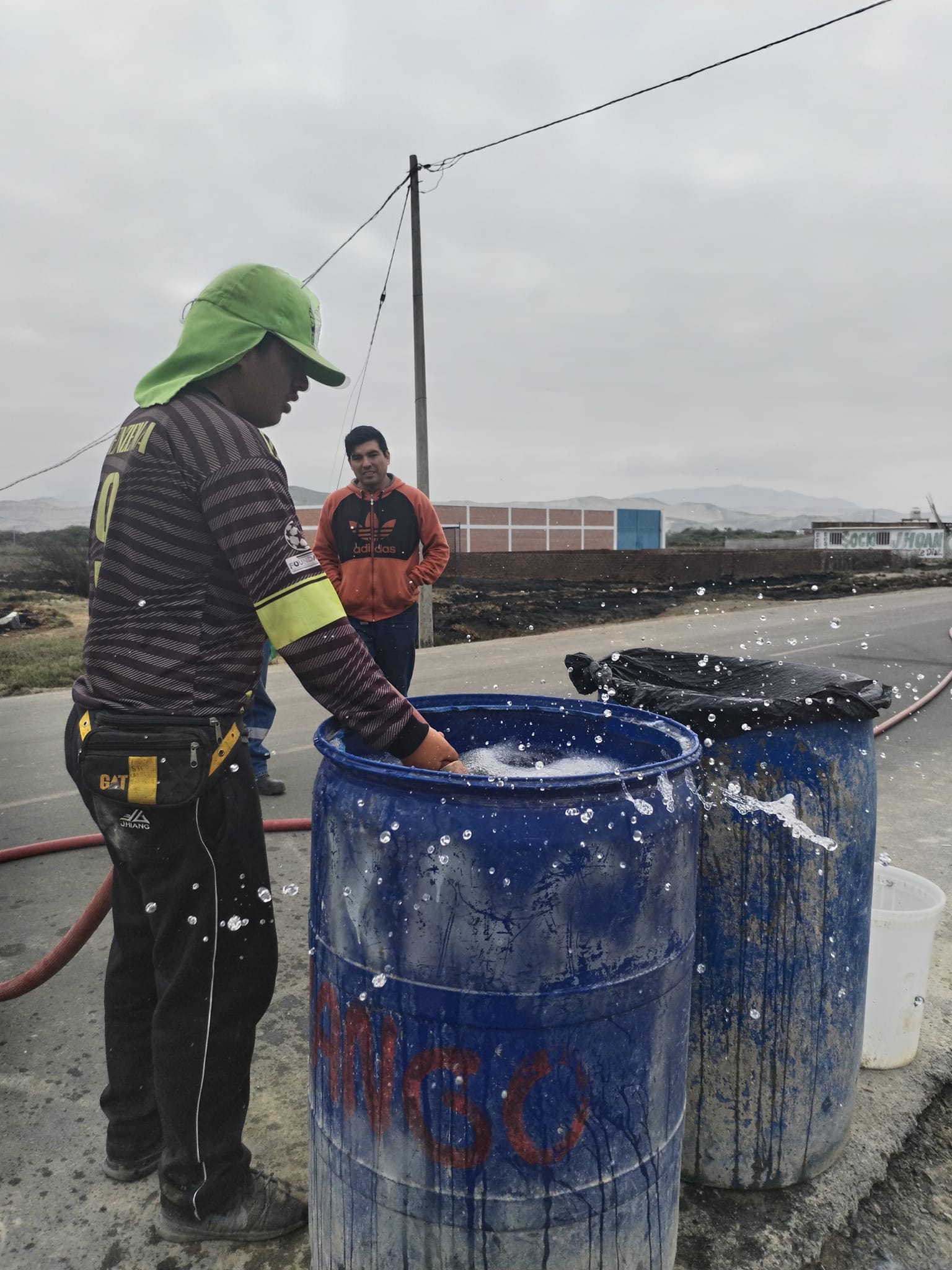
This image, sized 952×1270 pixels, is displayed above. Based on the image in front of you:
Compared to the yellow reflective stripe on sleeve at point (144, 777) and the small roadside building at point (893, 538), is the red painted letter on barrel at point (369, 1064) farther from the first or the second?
the small roadside building at point (893, 538)

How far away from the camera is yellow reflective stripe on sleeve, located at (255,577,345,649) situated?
5.17 ft

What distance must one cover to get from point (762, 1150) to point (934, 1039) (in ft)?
3.14

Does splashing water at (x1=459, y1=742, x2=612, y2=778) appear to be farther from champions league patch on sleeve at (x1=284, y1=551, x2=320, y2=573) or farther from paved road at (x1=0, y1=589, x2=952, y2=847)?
paved road at (x1=0, y1=589, x2=952, y2=847)

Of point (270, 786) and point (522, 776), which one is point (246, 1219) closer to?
point (522, 776)

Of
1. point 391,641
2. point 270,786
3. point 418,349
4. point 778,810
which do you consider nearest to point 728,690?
point 778,810

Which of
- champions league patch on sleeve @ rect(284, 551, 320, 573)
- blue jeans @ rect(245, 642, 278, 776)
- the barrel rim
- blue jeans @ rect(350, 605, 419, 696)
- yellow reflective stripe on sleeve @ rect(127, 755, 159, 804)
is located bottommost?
blue jeans @ rect(245, 642, 278, 776)

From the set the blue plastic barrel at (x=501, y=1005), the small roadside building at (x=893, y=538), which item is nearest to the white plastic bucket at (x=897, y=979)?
the blue plastic barrel at (x=501, y=1005)

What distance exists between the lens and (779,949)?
1833 millimetres

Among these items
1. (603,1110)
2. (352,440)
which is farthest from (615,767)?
(352,440)

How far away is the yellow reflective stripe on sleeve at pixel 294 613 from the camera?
1.58m

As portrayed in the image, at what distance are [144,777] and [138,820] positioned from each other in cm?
11

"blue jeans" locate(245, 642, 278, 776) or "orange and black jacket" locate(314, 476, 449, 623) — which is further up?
"orange and black jacket" locate(314, 476, 449, 623)

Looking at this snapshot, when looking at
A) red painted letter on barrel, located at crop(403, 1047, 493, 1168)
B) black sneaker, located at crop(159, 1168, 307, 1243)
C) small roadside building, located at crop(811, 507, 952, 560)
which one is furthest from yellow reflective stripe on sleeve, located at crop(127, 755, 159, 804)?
small roadside building, located at crop(811, 507, 952, 560)

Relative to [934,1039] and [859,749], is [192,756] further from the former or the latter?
[934,1039]
